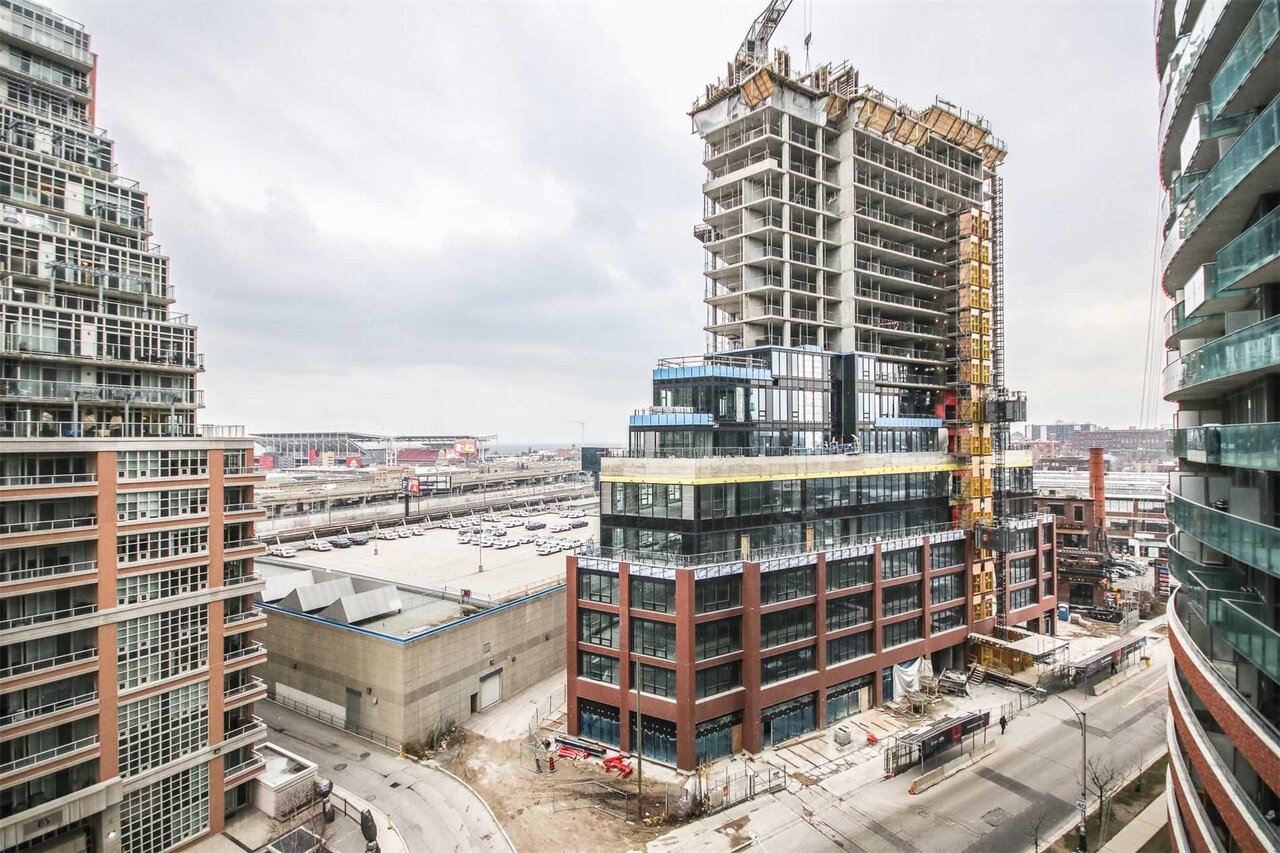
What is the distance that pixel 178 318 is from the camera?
129 feet

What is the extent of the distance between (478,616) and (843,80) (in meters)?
61.3

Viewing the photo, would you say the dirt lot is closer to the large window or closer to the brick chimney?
the large window

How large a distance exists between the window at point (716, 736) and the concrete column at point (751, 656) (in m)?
0.93

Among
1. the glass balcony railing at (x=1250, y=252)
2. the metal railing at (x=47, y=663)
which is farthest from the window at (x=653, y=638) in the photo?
the glass balcony railing at (x=1250, y=252)

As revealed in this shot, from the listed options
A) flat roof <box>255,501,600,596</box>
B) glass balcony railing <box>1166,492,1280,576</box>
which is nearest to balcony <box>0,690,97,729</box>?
flat roof <box>255,501,600,596</box>

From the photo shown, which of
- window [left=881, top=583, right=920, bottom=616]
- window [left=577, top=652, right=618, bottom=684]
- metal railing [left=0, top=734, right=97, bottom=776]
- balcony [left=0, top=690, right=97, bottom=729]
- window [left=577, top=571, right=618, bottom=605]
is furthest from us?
window [left=881, top=583, right=920, bottom=616]

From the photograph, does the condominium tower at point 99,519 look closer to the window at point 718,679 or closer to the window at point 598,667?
the window at point 598,667

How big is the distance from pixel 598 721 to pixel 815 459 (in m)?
26.4

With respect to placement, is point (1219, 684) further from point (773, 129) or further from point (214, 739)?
point (773, 129)

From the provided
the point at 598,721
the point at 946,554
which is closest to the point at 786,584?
the point at 598,721

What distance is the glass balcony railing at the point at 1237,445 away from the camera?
599 inches

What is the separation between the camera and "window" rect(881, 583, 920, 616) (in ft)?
176

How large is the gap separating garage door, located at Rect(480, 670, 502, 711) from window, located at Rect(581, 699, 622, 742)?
9.88 meters

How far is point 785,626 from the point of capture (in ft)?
155
